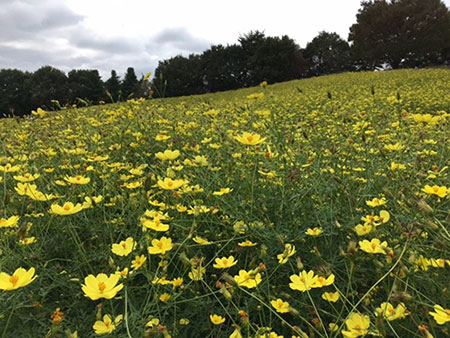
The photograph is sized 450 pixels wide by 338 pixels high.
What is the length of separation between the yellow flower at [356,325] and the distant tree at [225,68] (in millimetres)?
30616

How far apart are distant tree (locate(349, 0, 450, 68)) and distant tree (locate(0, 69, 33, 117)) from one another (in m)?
27.3

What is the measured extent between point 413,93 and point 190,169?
6596mm

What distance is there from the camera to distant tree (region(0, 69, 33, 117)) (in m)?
29.5

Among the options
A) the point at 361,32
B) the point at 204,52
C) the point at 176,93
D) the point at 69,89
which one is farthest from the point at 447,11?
the point at 69,89

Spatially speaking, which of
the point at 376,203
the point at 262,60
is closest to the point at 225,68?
the point at 262,60

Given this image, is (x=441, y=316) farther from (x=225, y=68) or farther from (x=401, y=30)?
(x=401, y=30)

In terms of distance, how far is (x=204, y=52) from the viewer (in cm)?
3209

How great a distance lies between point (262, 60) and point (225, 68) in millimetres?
3304

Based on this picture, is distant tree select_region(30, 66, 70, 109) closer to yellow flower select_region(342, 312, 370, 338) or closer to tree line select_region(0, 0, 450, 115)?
tree line select_region(0, 0, 450, 115)

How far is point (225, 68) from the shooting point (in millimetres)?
30656

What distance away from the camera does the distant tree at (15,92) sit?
1163 inches

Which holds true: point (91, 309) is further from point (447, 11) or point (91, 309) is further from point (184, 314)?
point (447, 11)

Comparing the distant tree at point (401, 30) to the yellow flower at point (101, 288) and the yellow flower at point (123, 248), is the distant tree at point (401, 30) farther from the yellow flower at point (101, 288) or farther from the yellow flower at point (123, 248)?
the yellow flower at point (101, 288)

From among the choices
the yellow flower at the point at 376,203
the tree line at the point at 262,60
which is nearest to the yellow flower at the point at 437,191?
the yellow flower at the point at 376,203
